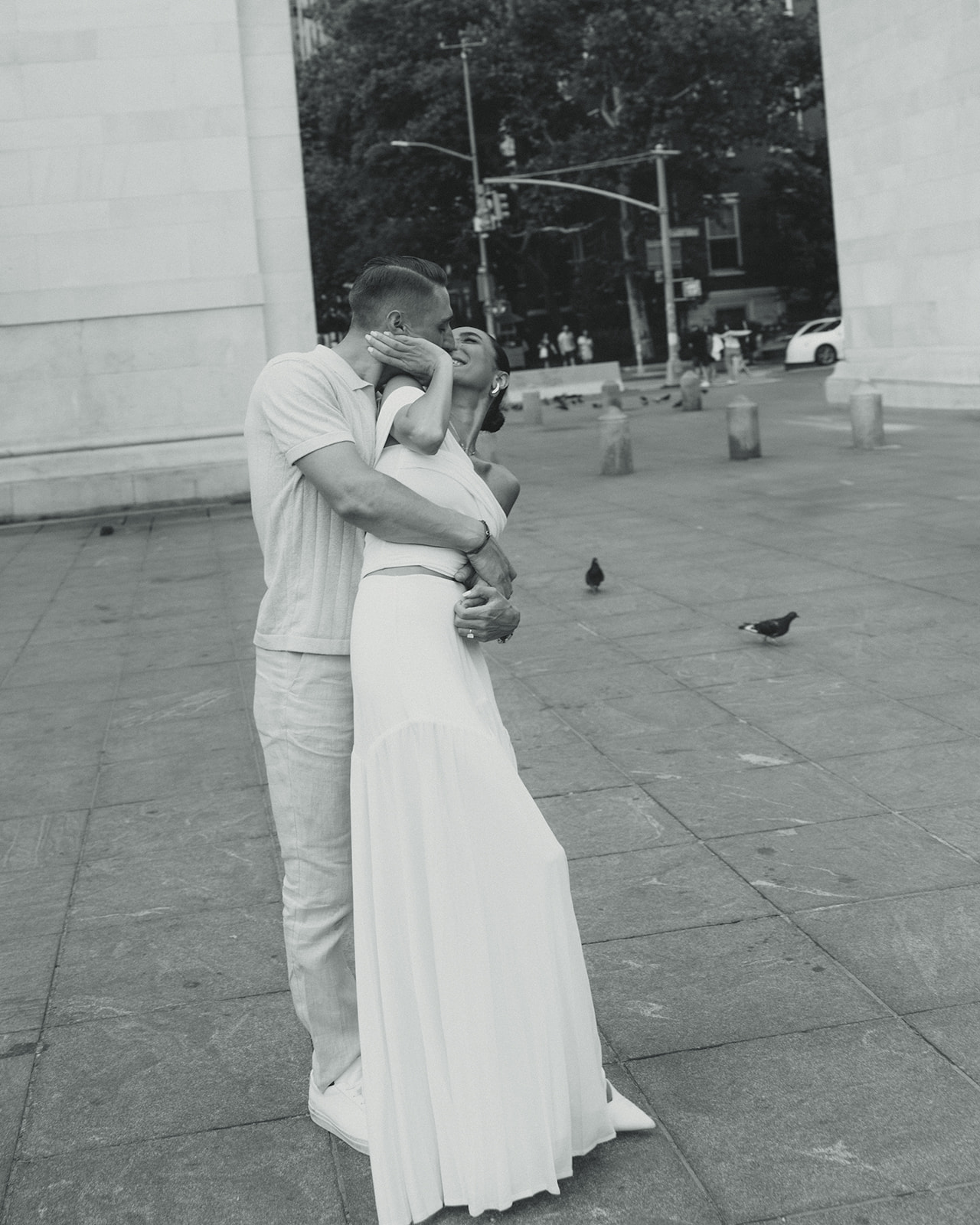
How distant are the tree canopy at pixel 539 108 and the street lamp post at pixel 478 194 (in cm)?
48

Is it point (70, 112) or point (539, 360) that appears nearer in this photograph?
point (70, 112)

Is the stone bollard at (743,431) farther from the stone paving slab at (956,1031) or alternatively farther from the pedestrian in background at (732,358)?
the pedestrian in background at (732,358)

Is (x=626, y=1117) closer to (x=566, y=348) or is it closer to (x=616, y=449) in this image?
(x=616, y=449)

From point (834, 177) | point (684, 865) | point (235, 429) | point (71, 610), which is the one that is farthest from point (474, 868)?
point (834, 177)

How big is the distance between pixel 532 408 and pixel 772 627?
22.0 meters

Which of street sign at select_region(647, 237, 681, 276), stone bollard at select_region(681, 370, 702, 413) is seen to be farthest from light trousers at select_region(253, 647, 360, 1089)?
street sign at select_region(647, 237, 681, 276)

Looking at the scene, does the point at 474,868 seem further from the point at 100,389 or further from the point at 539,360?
the point at 539,360

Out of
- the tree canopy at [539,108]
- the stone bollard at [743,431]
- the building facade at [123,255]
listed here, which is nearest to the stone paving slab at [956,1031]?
the building facade at [123,255]

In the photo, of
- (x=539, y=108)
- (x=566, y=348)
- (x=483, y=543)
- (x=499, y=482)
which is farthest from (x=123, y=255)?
(x=539, y=108)

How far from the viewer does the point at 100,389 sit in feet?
56.1

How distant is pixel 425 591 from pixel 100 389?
14.7m

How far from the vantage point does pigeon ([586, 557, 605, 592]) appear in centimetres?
1022

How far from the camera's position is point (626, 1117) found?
3.34 m

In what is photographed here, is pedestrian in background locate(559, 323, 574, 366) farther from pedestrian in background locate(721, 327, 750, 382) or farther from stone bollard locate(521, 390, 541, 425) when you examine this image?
stone bollard locate(521, 390, 541, 425)
